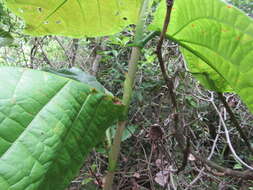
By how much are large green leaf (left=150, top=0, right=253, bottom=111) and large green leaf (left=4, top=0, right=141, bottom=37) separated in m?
0.12

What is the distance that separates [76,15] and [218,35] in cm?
38

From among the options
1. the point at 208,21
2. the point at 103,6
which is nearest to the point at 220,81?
the point at 208,21

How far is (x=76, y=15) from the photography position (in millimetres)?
660

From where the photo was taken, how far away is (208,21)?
0.52 meters

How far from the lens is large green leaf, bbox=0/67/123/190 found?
29cm

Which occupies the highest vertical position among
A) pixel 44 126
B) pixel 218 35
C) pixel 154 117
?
pixel 154 117

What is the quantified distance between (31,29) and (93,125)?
0.45 metres

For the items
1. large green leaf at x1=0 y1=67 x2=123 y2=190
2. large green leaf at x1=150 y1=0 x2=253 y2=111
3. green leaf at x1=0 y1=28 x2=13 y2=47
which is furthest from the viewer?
green leaf at x1=0 y1=28 x2=13 y2=47

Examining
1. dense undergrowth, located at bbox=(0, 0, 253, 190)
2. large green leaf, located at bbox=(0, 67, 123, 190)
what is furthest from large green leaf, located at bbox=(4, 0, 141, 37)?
dense undergrowth, located at bbox=(0, 0, 253, 190)

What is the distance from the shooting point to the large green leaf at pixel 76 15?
2.07 ft

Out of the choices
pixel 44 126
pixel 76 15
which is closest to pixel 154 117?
pixel 76 15

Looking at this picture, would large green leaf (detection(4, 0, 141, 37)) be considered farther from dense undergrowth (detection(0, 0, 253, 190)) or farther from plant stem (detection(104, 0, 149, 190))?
dense undergrowth (detection(0, 0, 253, 190))

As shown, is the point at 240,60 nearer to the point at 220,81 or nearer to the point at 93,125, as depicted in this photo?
the point at 220,81

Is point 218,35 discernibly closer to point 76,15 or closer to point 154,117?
point 76,15
